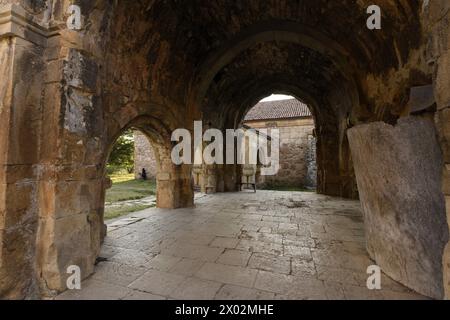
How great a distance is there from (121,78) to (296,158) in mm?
13976

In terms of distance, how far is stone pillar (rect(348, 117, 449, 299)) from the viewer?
5.97ft

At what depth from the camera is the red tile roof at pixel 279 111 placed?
55.9 feet

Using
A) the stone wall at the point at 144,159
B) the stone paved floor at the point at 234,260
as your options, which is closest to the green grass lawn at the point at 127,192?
the stone paved floor at the point at 234,260

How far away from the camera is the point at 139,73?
12.6ft

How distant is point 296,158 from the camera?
15.6 m

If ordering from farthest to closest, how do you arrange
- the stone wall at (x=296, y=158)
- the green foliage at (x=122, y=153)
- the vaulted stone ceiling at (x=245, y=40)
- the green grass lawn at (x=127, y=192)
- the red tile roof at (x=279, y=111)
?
1. the red tile roof at (x=279, y=111)
2. the green foliage at (x=122, y=153)
3. the stone wall at (x=296, y=158)
4. the green grass lawn at (x=127, y=192)
5. the vaulted stone ceiling at (x=245, y=40)

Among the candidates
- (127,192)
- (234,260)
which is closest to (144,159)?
(127,192)

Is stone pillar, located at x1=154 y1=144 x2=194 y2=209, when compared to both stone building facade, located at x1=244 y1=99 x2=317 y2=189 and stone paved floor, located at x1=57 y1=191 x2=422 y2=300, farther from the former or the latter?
stone building facade, located at x1=244 y1=99 x2=317 y2=189

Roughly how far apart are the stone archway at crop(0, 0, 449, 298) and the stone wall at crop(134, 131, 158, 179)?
31.2 feet

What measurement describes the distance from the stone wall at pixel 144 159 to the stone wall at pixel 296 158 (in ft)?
23.5

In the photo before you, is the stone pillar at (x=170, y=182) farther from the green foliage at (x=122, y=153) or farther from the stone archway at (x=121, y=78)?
the green foliage at (x=122, y=153)

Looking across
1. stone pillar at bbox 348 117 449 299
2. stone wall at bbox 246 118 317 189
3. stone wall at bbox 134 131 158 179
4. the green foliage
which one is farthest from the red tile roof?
stone pillar at bbox 348 117 449 299

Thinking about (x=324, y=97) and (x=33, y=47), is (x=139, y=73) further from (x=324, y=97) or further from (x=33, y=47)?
(x=324, y=97)

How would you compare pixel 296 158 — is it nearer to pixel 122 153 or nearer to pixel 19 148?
pixel 122 153
